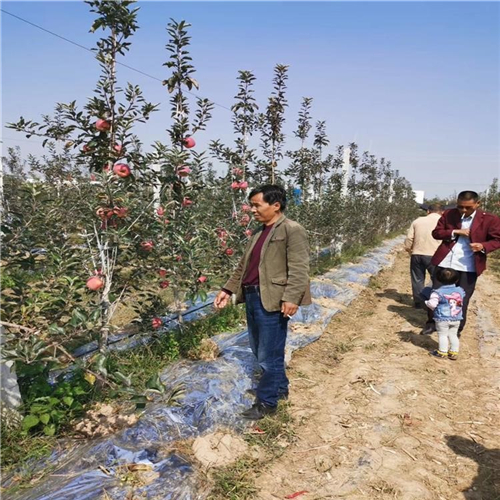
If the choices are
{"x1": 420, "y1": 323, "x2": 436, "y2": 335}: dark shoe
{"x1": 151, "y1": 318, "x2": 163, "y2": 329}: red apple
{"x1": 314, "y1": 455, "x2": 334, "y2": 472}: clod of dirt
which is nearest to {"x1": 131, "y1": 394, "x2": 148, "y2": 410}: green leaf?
{"x1": 314, "y1": 455, "x2": 334, "y2": 472}: clod of dirt

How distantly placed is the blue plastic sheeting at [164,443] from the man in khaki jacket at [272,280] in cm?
31

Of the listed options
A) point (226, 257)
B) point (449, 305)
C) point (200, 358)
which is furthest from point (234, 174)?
point (449, 305)

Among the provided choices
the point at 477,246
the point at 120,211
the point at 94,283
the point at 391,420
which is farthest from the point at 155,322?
the point at 477,246

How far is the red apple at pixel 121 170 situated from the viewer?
2833 mm

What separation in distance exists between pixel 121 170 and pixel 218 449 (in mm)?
2064

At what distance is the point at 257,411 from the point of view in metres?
3.04

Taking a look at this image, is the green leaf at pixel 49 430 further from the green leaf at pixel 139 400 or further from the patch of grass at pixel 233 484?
the patch of grass at pixel 233 484

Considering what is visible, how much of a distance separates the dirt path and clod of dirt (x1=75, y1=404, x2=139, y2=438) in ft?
3.27

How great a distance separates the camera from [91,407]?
2801 mm

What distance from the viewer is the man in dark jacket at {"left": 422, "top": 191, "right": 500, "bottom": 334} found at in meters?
4.34

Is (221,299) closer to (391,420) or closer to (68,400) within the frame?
(68,400)

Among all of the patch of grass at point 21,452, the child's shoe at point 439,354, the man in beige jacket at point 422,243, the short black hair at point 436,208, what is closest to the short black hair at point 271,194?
the patch of grass at point 21,452

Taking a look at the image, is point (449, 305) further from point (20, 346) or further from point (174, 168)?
point (20, 346)

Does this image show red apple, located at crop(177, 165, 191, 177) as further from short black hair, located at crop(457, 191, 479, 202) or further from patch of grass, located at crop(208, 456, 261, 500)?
short black hair, located at crop(457, 191, 479, 202)
